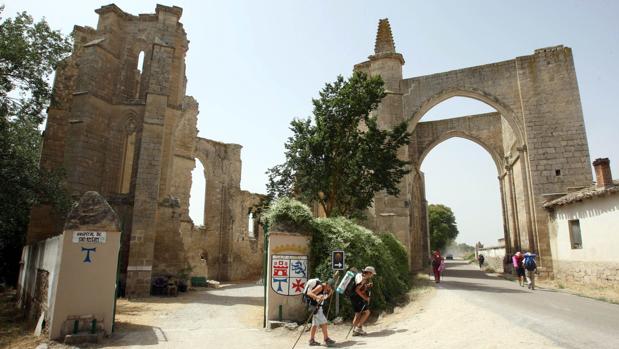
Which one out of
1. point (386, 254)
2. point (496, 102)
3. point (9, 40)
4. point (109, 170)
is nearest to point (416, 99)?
point (496, 102)

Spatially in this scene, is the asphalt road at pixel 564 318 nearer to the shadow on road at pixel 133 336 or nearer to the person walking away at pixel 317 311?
the person walking away at pixel 317 311

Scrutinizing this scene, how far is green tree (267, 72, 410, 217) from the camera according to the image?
12.9 metres

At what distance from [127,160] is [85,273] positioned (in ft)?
33.6

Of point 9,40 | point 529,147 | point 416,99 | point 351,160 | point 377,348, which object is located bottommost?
point 377,348

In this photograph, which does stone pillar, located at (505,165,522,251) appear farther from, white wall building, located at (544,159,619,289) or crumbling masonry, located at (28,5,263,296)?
crumbling masonry, located at (28,5,263,296)

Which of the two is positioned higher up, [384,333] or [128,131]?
[128,131]

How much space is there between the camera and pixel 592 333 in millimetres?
5273

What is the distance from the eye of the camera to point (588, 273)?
40.4 feet

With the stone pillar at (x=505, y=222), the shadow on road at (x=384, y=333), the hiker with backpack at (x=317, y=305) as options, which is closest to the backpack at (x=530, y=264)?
the shadow on road at (x=384, y=333)

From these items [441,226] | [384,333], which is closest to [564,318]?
[384,333]

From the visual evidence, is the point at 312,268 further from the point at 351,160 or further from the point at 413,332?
the point at 351,160

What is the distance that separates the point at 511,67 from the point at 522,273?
9.76 m

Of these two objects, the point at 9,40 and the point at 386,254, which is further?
the point at 9,40

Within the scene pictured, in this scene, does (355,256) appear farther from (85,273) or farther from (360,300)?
(85,273)
